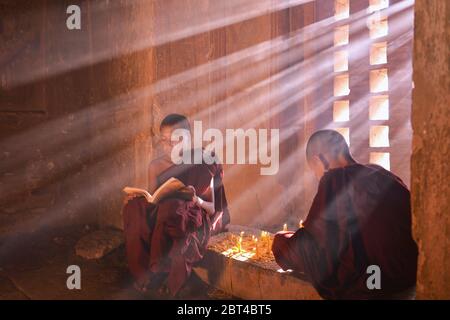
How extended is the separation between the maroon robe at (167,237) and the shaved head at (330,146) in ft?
4.47

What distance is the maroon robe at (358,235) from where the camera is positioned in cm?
291

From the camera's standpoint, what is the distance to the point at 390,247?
2.91 m

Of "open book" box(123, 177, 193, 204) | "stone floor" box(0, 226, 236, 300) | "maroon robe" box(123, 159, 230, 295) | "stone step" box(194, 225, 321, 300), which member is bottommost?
"stone floor" box(0, 226, 236, 300)

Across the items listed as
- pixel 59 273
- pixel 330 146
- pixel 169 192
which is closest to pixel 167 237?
pixel 169 192

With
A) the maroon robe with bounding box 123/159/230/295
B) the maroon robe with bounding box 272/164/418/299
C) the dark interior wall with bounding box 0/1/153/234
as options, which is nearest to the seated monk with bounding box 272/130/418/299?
the maroon robe with bounding box 272/164/418/299

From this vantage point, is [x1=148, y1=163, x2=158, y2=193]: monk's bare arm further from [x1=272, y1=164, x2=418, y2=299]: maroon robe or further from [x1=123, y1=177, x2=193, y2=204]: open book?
[x1=272, y1=164, x2=418, y2=299]: maroon robe

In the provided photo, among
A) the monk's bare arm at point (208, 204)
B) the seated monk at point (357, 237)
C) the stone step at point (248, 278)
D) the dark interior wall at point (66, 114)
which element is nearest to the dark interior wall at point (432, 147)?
the seated monk at point (357, 237)

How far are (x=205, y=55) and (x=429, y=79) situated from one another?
380cm

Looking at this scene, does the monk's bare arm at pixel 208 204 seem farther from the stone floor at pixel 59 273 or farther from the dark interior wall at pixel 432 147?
the dark interior wall at pixel 432 147

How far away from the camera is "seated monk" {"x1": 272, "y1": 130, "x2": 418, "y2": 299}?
291 cm

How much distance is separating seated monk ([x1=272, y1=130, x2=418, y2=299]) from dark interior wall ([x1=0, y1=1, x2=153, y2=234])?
2.77 meters

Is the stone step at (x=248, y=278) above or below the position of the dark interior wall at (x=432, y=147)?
below

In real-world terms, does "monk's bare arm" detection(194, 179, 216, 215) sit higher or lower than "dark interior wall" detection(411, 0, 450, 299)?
lower
